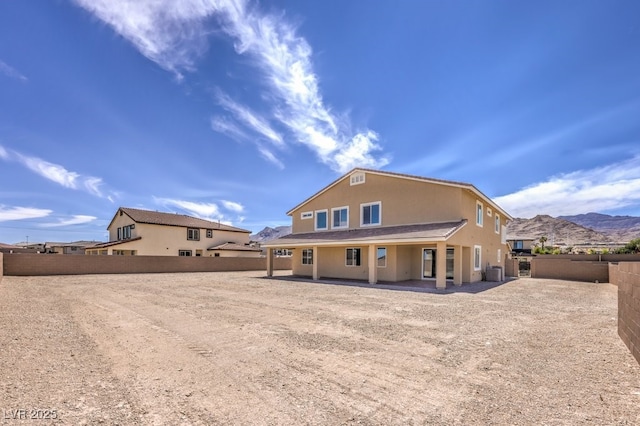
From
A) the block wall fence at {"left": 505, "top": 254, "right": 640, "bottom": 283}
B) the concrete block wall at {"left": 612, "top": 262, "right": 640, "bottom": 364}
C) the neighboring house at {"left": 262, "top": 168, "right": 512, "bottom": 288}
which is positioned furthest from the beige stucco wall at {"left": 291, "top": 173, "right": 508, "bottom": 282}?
the concrete block wall at {"left": 612, "top": 262, "right": 640, "bottom": 364}

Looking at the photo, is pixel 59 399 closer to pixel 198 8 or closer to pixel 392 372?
pixel 392 372

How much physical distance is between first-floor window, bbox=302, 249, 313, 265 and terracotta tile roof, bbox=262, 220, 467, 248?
1143mm

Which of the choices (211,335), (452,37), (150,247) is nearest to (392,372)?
(211,335)

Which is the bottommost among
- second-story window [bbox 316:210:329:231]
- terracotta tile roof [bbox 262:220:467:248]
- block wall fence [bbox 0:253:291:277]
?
block wall fence [bbox 0:253:291:277]

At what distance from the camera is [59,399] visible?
3531 millimetres

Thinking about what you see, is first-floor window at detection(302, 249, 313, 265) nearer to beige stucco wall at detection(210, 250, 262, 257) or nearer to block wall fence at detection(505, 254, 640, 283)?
block wall fence at detection(505, 254, 640, 283)

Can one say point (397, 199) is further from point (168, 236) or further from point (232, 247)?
point (168, 236)

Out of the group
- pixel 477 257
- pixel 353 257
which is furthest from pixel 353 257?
pixel 477 257

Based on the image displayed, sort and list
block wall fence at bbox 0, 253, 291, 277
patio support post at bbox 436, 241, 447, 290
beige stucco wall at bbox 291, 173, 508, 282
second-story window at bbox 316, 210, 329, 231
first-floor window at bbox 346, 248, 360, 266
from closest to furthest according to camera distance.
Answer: patio support post at bbox 436, 241, 447, 290 → beige stucco wall at bbox 291, 173, 508, 282 → first-floor window at bbox 346, 248, 360, 266 → block wall fence at bbox 0, 253, 291, 277 → second-story window at bbox 316, 210, 329, 231

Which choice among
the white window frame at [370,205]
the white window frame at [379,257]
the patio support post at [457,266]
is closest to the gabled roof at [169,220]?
the white window frame at [370,205]

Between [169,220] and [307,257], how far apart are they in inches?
812

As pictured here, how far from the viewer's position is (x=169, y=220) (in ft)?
120

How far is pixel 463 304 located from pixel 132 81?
53.4 feet

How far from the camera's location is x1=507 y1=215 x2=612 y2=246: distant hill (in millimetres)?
116000
